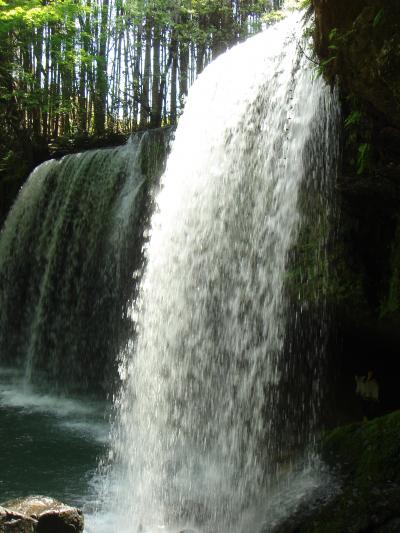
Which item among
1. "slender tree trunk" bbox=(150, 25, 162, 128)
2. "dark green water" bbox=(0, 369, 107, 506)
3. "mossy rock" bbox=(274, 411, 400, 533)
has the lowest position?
"dark green water" bbox=(0, 369, 107, 506)

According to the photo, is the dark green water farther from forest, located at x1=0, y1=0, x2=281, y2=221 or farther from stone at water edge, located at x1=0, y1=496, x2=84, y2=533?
forest, located at x1=0, y1=0, x2=281, y2=221

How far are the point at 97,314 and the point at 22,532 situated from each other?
591cm

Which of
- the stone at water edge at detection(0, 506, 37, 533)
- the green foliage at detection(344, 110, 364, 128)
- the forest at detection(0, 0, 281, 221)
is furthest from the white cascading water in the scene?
the forest at detection(0, 0, 281, 221)

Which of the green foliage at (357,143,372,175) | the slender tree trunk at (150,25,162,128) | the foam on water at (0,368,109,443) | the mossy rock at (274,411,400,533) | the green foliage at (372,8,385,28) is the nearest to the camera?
the mossy rock at (274,411,400,533)

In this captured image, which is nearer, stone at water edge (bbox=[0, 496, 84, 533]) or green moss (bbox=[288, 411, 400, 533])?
green moss (bbox=[288, 411, 400, 533])

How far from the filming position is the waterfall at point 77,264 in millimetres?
8820

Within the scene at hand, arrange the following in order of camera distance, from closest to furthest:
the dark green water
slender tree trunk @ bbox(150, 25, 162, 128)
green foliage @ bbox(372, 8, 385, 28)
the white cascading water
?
1. green foliage @ bbox(372, 8, 385, 28)
2. the white cascading water
3. the dark green water
4. slender tree trunk @ bbox(150, 25, 162, 128)

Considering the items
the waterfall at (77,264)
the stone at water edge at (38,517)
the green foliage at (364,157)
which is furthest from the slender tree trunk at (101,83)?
the stone at water edge at (38,517)

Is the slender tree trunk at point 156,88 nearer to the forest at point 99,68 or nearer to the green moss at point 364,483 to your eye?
the forest at point 99,68

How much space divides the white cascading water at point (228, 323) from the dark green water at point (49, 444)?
39cm

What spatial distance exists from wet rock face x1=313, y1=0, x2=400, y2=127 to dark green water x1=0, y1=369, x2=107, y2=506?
3.81 m

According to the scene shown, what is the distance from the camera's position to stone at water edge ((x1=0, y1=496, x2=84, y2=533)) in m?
3.21

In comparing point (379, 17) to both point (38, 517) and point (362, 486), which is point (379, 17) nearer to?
point (362, 486)

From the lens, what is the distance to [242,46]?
6676 mm
